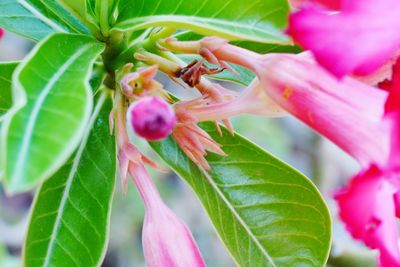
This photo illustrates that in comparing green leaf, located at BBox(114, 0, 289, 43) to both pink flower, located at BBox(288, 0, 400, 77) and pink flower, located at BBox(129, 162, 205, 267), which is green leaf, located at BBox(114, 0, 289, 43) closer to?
pink flower, located at BBox(288, 0, 400, 77)

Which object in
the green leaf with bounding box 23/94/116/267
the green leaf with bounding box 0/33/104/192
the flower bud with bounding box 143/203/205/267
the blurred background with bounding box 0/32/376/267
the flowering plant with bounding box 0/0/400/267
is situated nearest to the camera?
the green leaf with bounding box 0/33/104/192

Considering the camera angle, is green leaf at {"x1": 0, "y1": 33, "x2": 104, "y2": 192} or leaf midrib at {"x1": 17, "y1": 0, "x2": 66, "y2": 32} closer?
green leaf at {"x1": 0, "y1": 33, "x2": 104, "y2": 192}

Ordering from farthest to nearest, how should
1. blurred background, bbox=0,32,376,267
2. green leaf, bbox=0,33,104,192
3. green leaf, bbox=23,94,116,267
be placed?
blurred background, bbox=0,32,376,267 < green leaf, bbox=23,94,116,267 < green leaf, bbox=0,33,104,192

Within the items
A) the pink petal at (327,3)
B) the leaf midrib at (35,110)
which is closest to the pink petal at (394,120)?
the pink petal at (327,3)

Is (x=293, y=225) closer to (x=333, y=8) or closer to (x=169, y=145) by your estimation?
(x=169, y=145)

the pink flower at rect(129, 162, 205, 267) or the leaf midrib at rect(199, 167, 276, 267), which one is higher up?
the pink flower at rect(129, 162, 205, 267)

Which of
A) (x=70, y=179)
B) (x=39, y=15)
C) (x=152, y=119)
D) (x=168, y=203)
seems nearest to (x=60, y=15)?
(x=39, y=15)

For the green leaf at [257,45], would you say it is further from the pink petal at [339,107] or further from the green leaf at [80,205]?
the pink petal at [339,107]

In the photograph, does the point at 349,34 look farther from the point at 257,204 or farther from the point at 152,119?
the point at 257,204

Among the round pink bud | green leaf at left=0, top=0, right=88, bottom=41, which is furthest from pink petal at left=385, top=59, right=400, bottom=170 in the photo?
green leaf at left=0, top=0, right=88, bottom=41
